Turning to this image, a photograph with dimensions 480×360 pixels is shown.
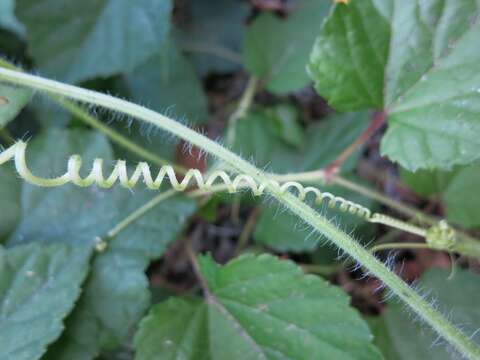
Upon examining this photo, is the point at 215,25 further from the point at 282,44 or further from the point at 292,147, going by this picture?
the point at 292,147

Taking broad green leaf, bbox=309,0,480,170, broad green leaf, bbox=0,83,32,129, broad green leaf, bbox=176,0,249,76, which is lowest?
broad green leaf, bbox=176,0,249,76

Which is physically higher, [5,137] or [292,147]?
[5,137]

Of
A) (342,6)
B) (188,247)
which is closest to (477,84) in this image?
(342,6)

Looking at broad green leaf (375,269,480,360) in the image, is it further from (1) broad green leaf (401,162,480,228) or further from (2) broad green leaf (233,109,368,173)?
(2) broad green leaf (233,109,368,173)

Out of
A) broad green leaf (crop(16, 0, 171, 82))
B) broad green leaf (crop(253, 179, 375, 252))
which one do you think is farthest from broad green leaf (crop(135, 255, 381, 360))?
broad green leaf (crop(16, 0, 171, 82))

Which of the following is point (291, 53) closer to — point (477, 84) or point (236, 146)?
point (236, 146)

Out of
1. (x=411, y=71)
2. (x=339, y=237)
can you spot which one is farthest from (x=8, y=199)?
(x=411, y=71)

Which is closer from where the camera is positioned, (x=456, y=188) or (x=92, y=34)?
(x=456, y=188)
